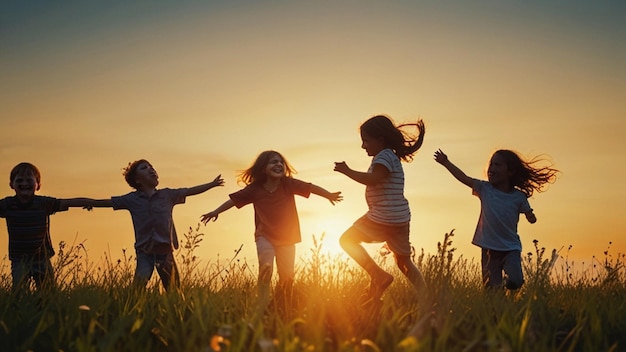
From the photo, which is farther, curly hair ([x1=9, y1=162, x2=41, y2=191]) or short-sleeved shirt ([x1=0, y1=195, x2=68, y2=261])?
curly hair ([x1=9, y1=162, x2=41, y2=191])

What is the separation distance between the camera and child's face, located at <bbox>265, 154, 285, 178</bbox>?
8133mm

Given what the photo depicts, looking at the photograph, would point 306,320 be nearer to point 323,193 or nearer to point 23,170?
point 323,193

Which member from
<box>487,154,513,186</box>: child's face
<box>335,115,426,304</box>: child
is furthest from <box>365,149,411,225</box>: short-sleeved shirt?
<box>487,154,513,186</box>: child's face

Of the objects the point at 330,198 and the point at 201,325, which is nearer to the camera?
the point at 201,325

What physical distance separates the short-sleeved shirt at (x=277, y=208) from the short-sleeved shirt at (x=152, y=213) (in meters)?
1.26

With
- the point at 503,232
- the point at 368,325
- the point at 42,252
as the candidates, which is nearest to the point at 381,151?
the point at 503,232

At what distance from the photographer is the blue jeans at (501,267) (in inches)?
320

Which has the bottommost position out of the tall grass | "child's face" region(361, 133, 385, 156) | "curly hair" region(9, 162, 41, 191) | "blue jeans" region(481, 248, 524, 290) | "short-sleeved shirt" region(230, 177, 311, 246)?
the tall grass

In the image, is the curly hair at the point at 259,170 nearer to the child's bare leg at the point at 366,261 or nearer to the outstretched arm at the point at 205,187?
the outstretched arm at the point at 205,187

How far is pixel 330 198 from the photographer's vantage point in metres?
8.30

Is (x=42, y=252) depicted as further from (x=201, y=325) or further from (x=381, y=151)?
(x=201, y=325)

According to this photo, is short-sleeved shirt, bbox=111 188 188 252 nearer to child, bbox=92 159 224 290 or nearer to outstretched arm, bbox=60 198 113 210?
child, bbox=92 159 224 290

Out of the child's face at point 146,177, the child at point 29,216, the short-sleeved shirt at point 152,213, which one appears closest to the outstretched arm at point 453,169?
the short-sleeved shirt at point 152,213

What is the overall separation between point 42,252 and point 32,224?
410 millimetres
